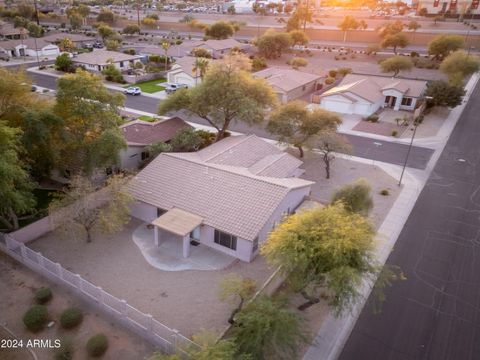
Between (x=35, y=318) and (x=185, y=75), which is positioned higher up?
(x=185, y=75)

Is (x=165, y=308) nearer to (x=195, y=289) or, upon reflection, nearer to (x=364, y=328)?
(x=195, y=289)

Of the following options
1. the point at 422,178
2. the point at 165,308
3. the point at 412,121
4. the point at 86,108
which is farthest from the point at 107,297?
the point at 412,121

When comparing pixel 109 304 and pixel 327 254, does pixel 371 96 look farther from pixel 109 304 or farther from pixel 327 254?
pixel 109 304

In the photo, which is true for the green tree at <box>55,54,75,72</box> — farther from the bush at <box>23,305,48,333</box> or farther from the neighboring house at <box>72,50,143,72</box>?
the bush at <box>23,305,48,333</box>

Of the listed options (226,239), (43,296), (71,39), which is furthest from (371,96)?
(71,39)

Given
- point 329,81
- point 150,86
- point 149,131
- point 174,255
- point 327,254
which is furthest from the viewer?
point 329,81

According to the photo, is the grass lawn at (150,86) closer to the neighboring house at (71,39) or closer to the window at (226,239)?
the neighboring house at (71,39)

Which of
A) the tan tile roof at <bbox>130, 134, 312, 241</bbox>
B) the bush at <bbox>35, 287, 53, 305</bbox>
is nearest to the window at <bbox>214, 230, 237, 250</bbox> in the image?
the tan tile roof at <bbox>130, 134, 312, 241</bbox>
